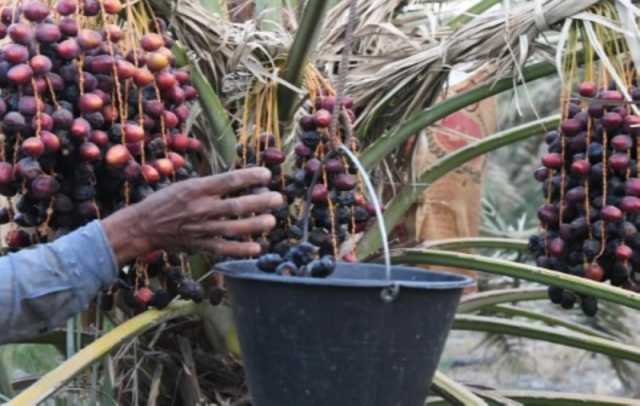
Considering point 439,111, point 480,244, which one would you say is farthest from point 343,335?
point 480,244

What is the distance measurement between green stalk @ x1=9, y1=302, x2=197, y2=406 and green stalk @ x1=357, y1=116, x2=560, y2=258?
451mm

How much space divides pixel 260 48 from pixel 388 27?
0.33 m

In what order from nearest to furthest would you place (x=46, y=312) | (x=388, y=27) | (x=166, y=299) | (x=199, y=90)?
Result: (x=46, y=312) < (x=166, y=299) < (x=199, y=90) < (x=388, y=27)

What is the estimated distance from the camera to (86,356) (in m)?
1.94

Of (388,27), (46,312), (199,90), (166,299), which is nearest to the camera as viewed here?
(46,312)

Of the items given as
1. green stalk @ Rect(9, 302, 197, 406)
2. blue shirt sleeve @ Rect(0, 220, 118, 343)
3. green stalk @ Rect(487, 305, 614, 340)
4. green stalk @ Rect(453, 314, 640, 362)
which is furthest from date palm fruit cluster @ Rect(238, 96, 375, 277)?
green stalk @ Rect(487, 305, 614, 340)

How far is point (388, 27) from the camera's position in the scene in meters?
2.43

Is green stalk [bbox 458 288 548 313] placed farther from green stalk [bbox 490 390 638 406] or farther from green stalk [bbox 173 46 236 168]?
green stalk [bbox 173 46 236 168]

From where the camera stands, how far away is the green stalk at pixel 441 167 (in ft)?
7.98

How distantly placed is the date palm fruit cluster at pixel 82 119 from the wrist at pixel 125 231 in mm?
133

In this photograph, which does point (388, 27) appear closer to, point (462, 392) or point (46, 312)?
point (462, 392)

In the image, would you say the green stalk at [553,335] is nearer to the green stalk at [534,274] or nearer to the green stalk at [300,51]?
the green stalk at [534,274]

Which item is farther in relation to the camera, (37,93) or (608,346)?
(608,346)

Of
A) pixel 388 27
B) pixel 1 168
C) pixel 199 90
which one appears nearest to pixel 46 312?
pixel 1 168
